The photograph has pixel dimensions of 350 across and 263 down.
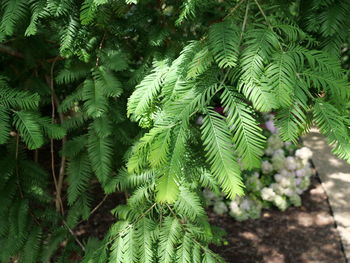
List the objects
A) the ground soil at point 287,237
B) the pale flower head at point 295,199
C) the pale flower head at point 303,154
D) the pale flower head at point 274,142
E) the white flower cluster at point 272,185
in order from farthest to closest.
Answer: the pale flower head at point 274,142 → the pale flower head at point 303,154 → the pale flower head at point 295,199 → the white flower cluster at point 272,185 → the ground soil at point 287,237

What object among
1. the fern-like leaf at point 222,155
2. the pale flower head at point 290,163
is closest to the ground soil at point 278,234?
the pale flower head at point 290,163

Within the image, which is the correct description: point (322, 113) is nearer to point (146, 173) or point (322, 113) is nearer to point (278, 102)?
point (278, 102)

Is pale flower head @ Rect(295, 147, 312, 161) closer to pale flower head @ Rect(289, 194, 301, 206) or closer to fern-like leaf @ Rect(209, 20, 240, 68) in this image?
pale flower head @ Rect(289, 194, 301, 206)

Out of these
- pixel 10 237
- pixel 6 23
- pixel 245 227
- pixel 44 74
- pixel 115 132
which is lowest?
pixel 245 227

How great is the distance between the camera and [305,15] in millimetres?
1347

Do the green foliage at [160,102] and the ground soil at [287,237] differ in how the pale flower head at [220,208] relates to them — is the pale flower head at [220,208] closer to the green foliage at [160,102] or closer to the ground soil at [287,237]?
the ground soil at [287,237]

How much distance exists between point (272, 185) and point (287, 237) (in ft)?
2.04

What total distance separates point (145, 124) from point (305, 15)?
80cm

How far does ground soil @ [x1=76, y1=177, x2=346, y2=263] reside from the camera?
326 centimetres

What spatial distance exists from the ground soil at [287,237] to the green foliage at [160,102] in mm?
1851

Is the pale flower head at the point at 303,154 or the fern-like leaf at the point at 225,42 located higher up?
the fern-like leaf at the point at 225,42

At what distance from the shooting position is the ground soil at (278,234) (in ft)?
10.7

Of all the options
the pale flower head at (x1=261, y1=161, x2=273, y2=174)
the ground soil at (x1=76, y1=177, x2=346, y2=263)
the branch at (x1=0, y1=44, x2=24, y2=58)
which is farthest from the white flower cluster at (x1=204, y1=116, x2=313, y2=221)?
the branch at (x1=0, y1=44, x2=24, y2=58)

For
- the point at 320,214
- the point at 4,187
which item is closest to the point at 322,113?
the point at 4,187
